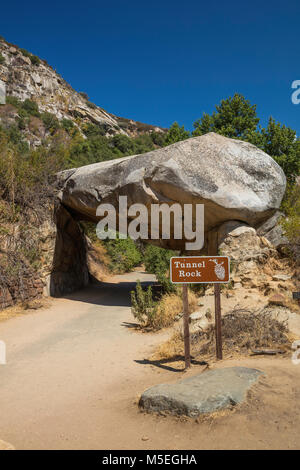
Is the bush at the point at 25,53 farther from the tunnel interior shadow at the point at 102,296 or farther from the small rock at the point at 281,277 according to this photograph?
the small rock at the point at 281,277

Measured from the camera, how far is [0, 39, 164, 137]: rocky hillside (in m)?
43.6

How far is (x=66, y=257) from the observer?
480 inches

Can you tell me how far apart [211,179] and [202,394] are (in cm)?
630

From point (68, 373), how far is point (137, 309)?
8.80ft

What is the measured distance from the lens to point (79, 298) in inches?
441

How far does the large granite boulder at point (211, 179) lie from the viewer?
28.2ft

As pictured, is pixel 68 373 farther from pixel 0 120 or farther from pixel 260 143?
pixel 0 120

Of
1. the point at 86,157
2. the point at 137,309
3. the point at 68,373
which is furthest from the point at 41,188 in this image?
the point at 86,157

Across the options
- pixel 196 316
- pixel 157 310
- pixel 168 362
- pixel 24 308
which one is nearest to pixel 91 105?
pixel 24 308

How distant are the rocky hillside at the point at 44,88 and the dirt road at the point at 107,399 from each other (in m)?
42.0

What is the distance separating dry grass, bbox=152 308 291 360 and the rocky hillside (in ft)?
141

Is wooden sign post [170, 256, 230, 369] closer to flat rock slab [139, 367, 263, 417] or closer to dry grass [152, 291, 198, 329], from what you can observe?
flat rock slab [139, 367, 263, 417]

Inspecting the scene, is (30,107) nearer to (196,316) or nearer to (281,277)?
(281,277)

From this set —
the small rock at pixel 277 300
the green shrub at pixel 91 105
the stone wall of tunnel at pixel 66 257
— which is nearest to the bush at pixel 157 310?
the small rock at pixel 277 300
